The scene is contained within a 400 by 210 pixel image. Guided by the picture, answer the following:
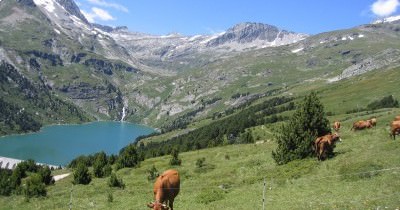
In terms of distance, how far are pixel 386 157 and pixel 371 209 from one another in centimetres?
1363

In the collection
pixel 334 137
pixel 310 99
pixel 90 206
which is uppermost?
pixel 310 99

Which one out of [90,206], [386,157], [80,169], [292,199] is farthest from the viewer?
[80,169]

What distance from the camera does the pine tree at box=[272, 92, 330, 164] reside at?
4578 cm

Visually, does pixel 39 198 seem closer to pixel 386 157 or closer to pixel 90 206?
pixel 90 206

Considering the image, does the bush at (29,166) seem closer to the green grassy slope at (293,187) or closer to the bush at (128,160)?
the bush at (128,160)

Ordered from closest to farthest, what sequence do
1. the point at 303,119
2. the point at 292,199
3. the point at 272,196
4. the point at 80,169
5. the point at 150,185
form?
the point at 292,199 → the point at 272,196 → the point at 303,119 → the point at 150,185 → the point at 80,169

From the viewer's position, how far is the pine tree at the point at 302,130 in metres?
45.8

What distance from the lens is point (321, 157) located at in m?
41.7

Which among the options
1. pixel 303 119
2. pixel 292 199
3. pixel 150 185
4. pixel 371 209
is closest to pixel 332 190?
pixel 292 199

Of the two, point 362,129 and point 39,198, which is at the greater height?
point 362,129

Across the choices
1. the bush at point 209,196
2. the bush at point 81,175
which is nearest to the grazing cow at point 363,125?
the bush at point 209,196

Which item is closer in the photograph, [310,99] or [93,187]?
[310,99]

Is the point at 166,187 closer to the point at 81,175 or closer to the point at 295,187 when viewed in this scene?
the point at 295,187

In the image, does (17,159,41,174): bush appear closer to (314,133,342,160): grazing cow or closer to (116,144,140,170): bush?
(116,144,140,170): bush
